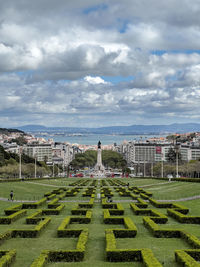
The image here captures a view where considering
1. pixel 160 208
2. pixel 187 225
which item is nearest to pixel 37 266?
pixel 187 225

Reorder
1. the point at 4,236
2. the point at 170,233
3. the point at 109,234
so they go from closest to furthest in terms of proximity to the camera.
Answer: the point at 109,234, the point at 4,236, the point at 170,233

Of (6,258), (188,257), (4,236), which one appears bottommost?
(4,236)

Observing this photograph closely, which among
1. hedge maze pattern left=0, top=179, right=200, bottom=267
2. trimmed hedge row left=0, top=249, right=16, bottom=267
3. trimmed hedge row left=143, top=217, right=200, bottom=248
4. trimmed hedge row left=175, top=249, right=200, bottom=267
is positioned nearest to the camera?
trimmed hedge row left=175, top=249, right=200, bottom=267

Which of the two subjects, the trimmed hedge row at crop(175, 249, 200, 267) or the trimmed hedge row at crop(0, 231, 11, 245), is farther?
the trimmed hedge row at crop(0, 231, 11, 245)

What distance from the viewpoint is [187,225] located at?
22.1 meters

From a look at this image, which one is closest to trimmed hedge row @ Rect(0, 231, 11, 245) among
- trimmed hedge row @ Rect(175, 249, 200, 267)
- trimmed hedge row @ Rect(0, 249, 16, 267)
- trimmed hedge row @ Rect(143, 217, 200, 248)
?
trimmed hedge row @ Rect(0, 249, 16, 267)

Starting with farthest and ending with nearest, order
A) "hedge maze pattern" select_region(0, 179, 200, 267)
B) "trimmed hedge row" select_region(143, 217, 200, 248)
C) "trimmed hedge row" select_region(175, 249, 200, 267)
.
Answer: "trimmed hedge row" select_region(143, 217, 200, 248), "hedge maze pattern" select_region(0, 179, 200, 267), "trimmed hedge row" select_region(175, 249, 200, 267)

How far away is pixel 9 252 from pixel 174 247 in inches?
326

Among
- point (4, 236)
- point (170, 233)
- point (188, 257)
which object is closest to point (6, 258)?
point (4, 236)

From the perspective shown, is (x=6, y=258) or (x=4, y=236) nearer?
(x=6, y=258)

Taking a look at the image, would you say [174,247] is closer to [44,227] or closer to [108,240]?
[108,240]

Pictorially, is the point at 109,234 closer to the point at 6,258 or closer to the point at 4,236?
the point at 4,236

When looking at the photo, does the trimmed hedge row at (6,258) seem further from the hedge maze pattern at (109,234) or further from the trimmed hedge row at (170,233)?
the trimmed hedge row at (170,233)

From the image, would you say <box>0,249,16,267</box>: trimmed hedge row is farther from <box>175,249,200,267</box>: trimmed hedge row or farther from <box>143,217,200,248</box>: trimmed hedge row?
<box>143,217,200,248</box>: trimmed hedge row
